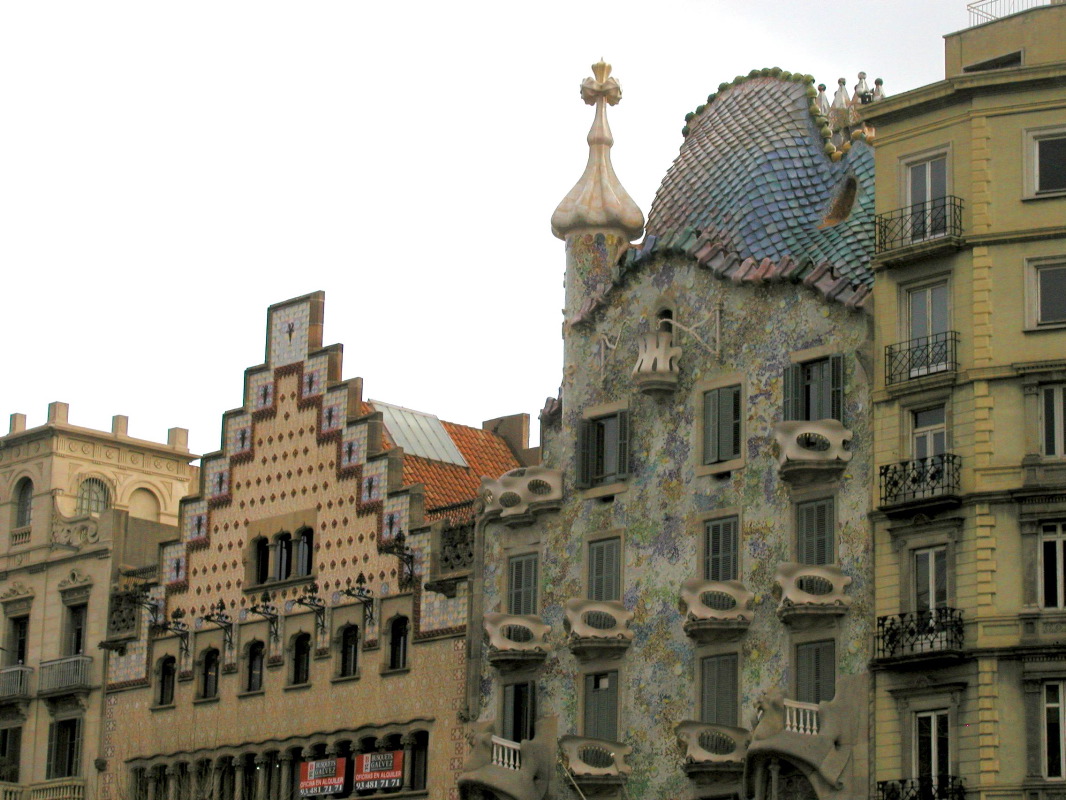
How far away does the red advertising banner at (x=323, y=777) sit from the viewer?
54781mm

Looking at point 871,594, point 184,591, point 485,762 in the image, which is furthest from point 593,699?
point 184,591

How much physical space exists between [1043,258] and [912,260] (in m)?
2.46

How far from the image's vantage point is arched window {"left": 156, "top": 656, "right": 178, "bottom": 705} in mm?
59934

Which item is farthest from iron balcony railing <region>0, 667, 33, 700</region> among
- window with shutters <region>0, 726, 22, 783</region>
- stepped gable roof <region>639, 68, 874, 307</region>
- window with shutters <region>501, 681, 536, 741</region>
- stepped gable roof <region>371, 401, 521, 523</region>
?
stepped gable roof <region>639, 68, 874, 307</region>

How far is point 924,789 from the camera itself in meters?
42.1

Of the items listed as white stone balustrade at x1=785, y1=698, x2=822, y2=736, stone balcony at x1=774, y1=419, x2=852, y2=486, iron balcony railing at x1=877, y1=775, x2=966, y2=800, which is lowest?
iron balcony railing at x1=877, y1=775, x2=966, y2=800

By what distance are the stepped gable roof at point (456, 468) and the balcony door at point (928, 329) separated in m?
12.7

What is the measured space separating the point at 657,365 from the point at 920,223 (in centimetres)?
683

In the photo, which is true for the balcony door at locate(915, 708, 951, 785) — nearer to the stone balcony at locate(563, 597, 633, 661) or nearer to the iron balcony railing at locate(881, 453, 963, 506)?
the iron balcony railing at locate(881, 453, 963, 506)

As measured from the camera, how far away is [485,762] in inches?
1933

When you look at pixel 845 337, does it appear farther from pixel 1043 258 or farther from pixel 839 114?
pixel 839 114

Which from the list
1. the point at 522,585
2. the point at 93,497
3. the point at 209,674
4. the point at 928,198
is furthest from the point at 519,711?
the point at 93,497

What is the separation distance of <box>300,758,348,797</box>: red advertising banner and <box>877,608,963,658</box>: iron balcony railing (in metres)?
16.1

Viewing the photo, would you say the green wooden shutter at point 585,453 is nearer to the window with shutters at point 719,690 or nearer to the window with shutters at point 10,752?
the window with shutters at point 719,690
